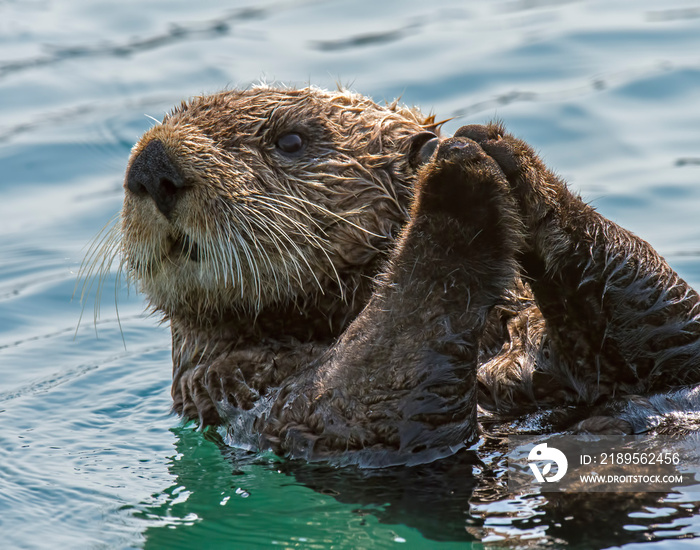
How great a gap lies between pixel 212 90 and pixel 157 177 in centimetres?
584

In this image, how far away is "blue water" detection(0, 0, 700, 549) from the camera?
3.79 metres

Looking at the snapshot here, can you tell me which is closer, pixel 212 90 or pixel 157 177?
pixel 157 177

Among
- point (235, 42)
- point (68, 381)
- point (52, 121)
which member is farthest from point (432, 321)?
point (235, 42)

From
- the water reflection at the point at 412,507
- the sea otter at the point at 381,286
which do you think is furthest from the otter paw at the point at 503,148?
the water reflection at the point at 412,507

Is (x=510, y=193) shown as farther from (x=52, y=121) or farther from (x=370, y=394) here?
(x=52, y=121)

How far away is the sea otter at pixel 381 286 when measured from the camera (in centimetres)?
379

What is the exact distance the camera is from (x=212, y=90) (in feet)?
31.9

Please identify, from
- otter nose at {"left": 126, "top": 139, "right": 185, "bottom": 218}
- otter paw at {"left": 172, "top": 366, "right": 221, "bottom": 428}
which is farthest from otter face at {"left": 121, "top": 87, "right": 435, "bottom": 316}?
otter paw at {"left": 172, "top": 366, "right": 221, "bottom": 428}

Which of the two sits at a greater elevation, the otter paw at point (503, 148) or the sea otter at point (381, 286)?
the otter paw at point (503, 148)

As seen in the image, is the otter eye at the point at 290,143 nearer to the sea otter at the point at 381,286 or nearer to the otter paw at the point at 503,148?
the sea otter at the point at 381,286

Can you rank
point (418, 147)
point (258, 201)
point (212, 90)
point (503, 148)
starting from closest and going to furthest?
point (503, 148) → point (258, 201) → point (418, 147) → point (212, 90)

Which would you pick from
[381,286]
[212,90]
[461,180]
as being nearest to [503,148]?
[461,180]

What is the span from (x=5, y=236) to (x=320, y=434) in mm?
4911

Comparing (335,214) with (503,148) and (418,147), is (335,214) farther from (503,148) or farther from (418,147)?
(503,148)
